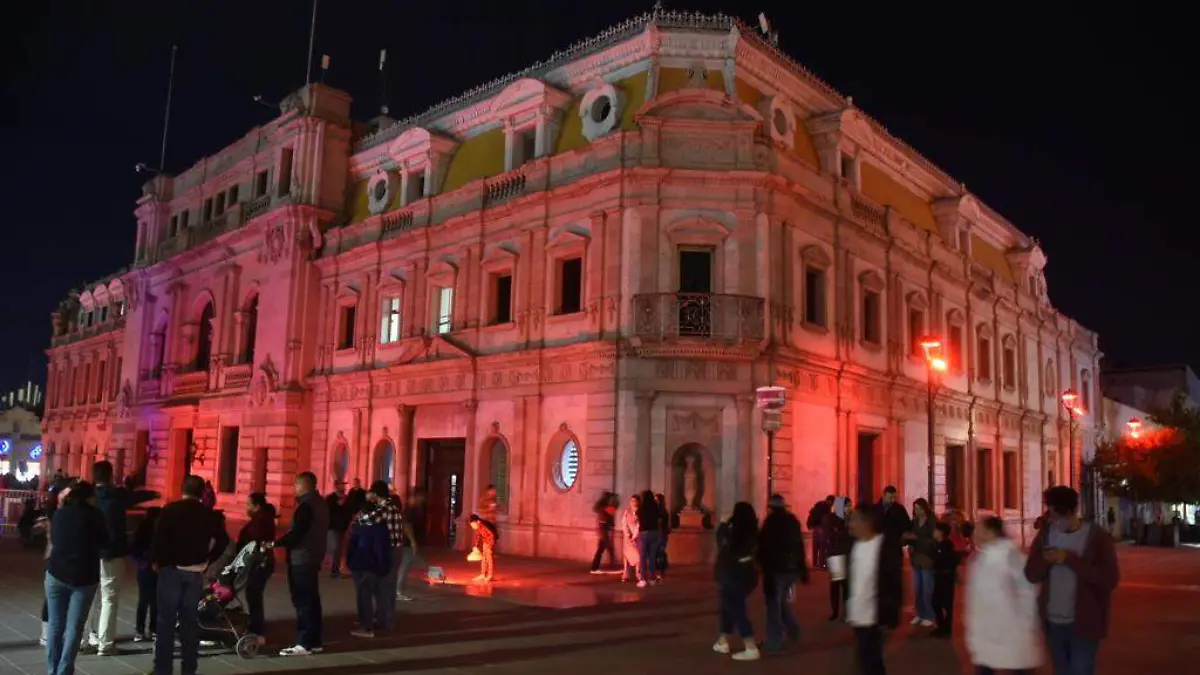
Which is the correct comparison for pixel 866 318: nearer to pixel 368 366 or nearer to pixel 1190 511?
pixel 368 366

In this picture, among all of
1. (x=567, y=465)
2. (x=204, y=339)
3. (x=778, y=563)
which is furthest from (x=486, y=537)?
(x=204, y=339)

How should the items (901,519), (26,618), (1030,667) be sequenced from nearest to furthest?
(1030,667), (26,618), (901,519)

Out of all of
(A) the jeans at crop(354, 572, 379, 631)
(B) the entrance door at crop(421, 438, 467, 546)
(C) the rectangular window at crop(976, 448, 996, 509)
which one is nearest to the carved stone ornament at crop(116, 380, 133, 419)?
(B) the entrance door at crop(421, 438, 467, 546)

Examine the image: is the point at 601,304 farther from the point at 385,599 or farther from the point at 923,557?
the point at 385,599

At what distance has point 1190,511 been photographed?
60000 millimetres

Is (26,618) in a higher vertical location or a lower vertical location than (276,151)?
lower

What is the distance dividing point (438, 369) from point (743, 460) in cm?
969

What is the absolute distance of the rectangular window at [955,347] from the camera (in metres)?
32.4

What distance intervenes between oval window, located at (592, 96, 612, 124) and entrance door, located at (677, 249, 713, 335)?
4298 millimetres

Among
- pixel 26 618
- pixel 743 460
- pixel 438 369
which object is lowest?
pixel 26 618

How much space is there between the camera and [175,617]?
29.9ft

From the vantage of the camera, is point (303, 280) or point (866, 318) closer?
point (866, 318)

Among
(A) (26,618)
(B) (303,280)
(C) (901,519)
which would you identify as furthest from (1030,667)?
(B) (303,280)

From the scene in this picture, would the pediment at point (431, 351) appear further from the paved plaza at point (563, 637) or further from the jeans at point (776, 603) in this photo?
the jeans at point (776, 603)
